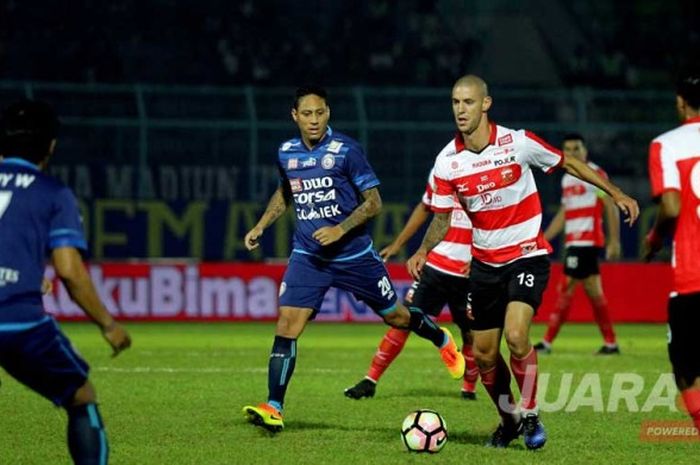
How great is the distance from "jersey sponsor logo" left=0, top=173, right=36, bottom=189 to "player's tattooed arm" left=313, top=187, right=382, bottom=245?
11.5 feet

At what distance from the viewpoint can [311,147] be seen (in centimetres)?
1017

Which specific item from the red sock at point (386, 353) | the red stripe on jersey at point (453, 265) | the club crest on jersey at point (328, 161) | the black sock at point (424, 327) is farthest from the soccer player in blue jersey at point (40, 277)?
the red stripe on jersey at point (453, 265)

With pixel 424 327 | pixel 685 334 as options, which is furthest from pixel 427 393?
pixel 685 334

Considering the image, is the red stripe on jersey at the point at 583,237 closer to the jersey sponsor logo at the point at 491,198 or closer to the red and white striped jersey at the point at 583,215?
the red and white striped jersey at the point at 583,215

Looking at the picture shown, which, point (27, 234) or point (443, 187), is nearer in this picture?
point (27, 234)

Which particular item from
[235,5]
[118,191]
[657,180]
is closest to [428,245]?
[657,180]

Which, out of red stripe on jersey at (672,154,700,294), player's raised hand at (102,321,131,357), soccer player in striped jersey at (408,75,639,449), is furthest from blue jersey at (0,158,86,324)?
soccer player in striped jersey at (408,75,639,449)

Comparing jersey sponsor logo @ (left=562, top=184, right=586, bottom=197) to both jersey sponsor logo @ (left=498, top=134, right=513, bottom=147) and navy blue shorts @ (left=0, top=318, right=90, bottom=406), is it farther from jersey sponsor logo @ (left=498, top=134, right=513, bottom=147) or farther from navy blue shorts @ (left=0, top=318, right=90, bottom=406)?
navy blue shorts @ (left=0, top=318, right=90, bottom=406)

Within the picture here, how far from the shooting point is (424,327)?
11430 millimetres

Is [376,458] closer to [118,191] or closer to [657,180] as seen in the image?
[657,180]

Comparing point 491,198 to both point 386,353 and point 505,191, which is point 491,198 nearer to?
point 505,191

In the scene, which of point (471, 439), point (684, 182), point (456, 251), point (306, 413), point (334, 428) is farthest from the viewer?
point (456, 251)

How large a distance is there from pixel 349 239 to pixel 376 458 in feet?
7.34

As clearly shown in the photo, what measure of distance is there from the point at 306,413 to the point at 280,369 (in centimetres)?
121
